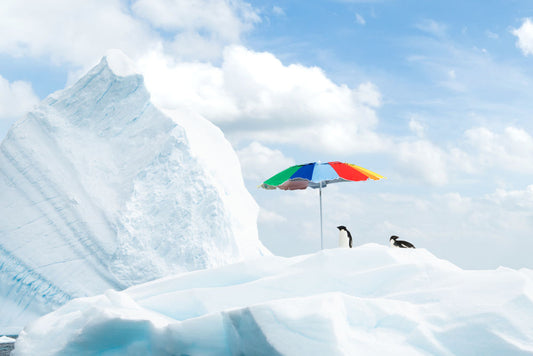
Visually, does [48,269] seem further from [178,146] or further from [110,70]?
[110,70]

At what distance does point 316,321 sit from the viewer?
403cm

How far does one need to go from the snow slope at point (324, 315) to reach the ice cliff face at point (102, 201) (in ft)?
19.2

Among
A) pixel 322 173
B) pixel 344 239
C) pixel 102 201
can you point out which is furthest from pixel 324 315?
pixel 102 201

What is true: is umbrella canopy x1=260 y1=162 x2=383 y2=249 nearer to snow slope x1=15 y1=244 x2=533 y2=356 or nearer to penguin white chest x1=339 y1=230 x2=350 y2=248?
penguin white chest x1=339 y1=230 x2=350 y2=248

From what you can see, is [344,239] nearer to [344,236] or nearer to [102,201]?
[344,236]

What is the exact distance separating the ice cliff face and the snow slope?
584 cm

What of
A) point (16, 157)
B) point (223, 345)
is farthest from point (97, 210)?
point (223, 345)

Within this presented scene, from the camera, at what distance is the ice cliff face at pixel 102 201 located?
11.8 m

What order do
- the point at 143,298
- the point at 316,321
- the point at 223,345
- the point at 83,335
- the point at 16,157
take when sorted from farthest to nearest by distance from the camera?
the point at 16,157, the point at 143,298, the point at 83,335, the point at 223,345, the point at 316,321

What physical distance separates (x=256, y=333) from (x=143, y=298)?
7.76 feet

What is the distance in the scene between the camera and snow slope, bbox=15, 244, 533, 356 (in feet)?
13.6

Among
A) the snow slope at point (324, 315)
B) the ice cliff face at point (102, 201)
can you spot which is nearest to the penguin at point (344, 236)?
the snow slope at point (324, 315)

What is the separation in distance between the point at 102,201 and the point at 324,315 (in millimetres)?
9161

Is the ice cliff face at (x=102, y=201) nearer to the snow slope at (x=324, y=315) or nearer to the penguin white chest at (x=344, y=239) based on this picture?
the penguin white chest at (x=344, y=239)
